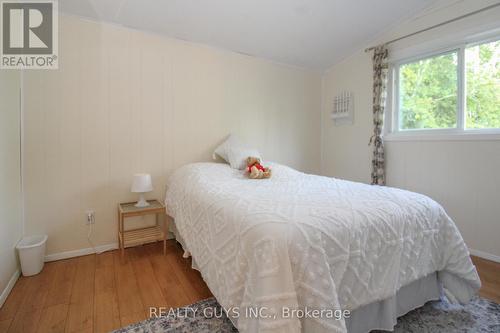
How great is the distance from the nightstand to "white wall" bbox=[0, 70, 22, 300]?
77cm

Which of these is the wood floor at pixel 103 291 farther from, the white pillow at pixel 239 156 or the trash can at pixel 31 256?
the white pillow at pixel 239 156

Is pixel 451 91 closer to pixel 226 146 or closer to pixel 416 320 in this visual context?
pixel 416 320

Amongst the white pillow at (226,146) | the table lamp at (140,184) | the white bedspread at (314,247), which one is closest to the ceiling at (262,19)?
the white pillow at (226,146)

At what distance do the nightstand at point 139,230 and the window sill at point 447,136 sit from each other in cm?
285

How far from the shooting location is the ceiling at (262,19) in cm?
247

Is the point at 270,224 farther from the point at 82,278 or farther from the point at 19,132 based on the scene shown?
the point at 19,132

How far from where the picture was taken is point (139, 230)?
9.25ft

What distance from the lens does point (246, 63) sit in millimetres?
3457

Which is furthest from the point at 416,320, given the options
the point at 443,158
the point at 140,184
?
the point at 140,184

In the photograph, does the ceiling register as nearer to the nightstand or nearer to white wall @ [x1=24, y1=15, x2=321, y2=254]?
white wall @ [x1=24, y1=15, x2=321, y2=254]

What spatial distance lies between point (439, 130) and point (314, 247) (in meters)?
2.56

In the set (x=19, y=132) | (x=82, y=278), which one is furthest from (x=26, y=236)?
(x=19, y=132)

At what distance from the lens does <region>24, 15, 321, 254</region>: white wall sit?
240cm

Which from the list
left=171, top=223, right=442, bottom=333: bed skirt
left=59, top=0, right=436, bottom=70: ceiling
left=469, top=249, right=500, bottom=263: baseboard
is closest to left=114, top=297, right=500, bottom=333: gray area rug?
left=171, top=223, right=442, bottom=333: bed skirt
